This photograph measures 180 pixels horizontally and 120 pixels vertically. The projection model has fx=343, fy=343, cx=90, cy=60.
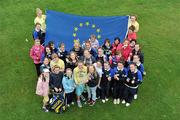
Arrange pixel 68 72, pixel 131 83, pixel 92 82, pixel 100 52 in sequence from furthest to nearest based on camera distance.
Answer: pixel 100 52
pixel 131 83
pixel 92 82
pixel 68 72

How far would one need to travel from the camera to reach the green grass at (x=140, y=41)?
10.2 metres

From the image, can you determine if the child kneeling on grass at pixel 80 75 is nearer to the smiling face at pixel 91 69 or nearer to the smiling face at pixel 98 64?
the smiling face at pixel 91 69

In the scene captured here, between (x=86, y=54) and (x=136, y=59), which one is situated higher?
(x=86, y=54)

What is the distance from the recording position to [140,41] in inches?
538

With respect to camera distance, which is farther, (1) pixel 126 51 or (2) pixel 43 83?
(1) pixel 126 51

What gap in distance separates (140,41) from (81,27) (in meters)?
2.61

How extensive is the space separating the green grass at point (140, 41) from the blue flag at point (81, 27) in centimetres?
146

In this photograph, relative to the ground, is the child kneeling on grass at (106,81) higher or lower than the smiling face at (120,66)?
lower

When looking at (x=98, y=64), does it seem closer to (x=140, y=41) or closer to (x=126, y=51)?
(x=126, y=51)

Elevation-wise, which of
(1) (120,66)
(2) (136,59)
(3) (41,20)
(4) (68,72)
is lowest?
(4) (68,72)

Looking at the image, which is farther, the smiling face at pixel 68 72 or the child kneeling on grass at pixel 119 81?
the child kneeling on grass at pixel 119 81

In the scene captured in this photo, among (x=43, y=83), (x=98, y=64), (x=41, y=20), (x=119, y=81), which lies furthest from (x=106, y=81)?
(x=41, y=20)

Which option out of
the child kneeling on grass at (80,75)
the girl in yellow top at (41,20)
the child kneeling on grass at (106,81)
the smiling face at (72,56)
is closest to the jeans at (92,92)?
the child kneeling on grass at (106,81)

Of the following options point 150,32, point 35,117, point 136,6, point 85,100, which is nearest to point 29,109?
point 35,117
